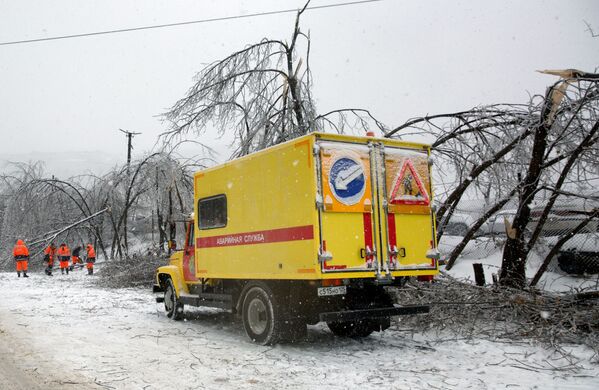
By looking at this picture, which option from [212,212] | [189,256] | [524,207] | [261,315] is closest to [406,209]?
[261,315]

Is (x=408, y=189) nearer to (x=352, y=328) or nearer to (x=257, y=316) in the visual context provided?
(x=352, y=328)

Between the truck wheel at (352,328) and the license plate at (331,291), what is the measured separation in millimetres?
1455

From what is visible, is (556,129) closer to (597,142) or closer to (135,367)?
(597,142)

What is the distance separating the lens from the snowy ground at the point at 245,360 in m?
5.43

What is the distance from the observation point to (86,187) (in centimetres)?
3347

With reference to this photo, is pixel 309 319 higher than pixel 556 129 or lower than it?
lower

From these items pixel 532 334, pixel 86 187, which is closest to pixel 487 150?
pixel 532 334

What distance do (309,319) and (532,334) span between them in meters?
3.03

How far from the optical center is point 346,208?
681 cm

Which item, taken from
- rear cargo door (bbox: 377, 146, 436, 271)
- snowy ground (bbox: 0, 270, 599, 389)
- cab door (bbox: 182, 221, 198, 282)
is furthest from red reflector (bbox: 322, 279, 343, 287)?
cab door (bbox: 182, 221, 198, 282)

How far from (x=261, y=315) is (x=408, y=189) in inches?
110

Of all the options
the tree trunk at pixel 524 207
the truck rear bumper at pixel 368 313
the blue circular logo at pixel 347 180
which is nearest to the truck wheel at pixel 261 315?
the truck rear bumper at pixel 368 313

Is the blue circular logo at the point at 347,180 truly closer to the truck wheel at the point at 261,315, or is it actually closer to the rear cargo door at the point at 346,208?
the rear cargo door at the point at 346,208

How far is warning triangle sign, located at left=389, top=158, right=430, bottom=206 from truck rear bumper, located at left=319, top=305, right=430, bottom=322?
1465 millimetres
